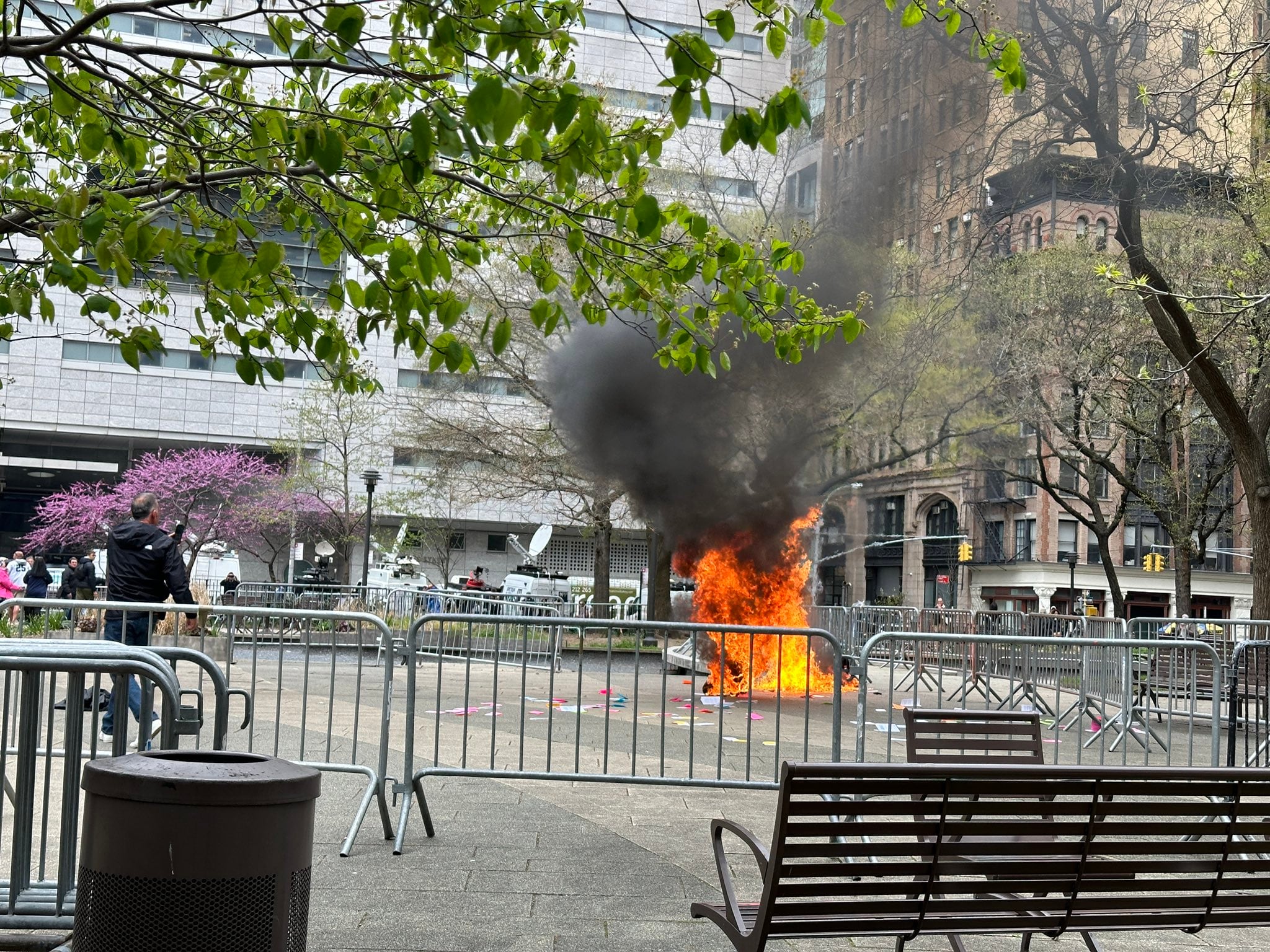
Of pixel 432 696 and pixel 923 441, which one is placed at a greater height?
pixel 923 441

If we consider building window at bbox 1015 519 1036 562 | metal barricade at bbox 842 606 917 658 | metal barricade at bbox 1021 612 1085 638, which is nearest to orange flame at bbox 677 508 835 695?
metal barricade at bbox 842 606 917 658

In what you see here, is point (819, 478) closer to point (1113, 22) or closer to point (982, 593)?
point (1113, 22)

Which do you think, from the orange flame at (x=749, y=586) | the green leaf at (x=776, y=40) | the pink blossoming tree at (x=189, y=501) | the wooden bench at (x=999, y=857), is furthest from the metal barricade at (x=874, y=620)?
the pink blossoming tree at (x=189, y=501)

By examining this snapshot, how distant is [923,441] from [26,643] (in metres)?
22.2

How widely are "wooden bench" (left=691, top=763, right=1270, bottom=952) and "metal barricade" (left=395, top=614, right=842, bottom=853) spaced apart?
2.80 metres

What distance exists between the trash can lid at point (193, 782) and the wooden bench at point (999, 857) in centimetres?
132

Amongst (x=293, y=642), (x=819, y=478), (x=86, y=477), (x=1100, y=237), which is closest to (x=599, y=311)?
(x=293, y=642)

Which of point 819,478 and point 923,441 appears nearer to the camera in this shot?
point 819,478

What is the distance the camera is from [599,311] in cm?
644

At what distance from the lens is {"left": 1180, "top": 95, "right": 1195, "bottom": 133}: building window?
13.5 m

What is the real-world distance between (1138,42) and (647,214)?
1169 centimetres

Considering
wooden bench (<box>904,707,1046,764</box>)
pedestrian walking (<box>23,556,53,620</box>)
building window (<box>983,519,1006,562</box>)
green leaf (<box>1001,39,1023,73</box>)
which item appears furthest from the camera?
building window (<box>983,519,1006,562</box>)

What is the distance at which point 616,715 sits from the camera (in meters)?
12.3

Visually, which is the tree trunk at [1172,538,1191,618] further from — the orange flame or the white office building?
the white office building
